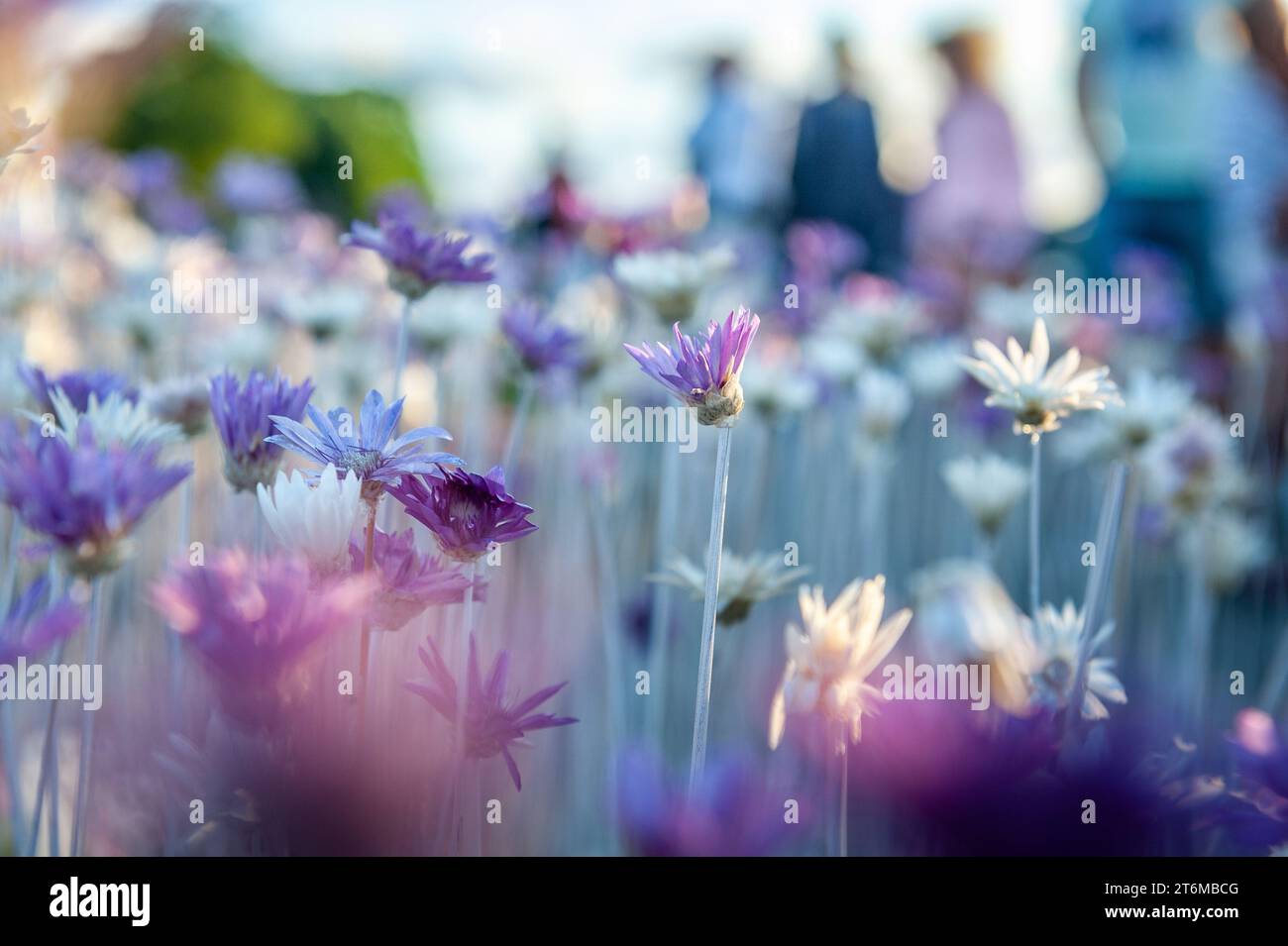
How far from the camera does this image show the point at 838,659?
1.75 feet

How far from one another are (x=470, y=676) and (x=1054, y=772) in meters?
0.27

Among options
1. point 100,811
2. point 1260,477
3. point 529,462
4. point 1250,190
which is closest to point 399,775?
point 100,811

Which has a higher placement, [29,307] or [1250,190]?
[1250,190]

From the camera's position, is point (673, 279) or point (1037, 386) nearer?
point (1037, 386)

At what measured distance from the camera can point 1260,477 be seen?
1.60m

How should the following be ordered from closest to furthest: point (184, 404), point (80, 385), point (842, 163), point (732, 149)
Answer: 1. point (80, 385)
2. point (184, 404)
3. point (842, 163)
4. point (732, 149)

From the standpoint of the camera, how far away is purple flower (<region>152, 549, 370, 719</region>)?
1.31 feet

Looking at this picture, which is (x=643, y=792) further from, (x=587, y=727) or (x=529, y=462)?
(x=529, y=462)

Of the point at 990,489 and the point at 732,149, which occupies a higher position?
the point at 732,149

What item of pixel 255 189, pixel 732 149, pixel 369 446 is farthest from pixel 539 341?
pixel 732 149

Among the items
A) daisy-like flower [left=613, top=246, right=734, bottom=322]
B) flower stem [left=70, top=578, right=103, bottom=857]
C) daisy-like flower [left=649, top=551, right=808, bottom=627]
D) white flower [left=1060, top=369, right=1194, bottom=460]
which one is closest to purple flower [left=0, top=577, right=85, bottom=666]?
flower stem [left=70, top=578, right=103, bottom=857]

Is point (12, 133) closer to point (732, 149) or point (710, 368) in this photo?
point (710, 368)

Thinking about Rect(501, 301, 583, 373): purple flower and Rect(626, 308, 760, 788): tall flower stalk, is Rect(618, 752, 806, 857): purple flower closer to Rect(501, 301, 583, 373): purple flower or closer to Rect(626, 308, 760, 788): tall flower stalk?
Rect(626, 308, 760, 788): tall flower stalk

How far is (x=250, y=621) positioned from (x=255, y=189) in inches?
70.6
